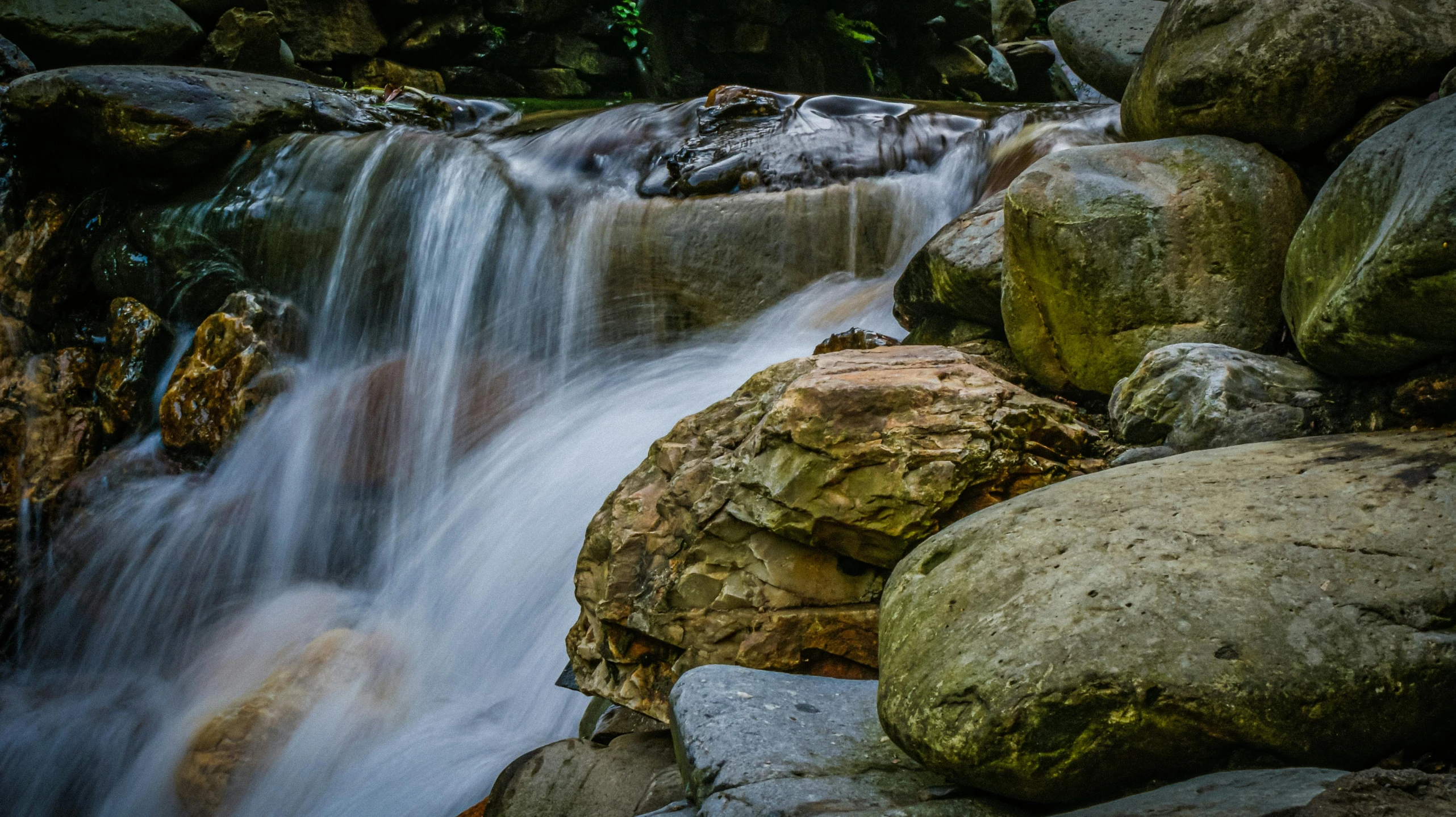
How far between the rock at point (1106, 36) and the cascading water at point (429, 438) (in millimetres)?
394

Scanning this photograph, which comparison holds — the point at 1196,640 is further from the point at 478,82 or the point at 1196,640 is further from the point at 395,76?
the point at 478,82

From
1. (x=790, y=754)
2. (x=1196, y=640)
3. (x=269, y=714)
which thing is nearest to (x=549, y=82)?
(x=269, y=714)

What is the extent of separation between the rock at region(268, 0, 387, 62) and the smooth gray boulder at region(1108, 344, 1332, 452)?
11.4 metres

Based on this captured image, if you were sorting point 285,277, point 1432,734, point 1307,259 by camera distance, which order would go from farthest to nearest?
1. point 285,277
2. point 1307,259
3. point 1432,734

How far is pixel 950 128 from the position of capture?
299 inches

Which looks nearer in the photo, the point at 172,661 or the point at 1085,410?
the point at 1085,410

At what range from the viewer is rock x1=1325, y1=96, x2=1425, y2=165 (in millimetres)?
3119

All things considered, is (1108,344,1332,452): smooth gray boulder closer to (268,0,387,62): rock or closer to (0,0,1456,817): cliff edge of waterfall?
(0,0,1456,817): cliff edge of waterfall

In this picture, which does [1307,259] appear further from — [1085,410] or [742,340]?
[742,340]

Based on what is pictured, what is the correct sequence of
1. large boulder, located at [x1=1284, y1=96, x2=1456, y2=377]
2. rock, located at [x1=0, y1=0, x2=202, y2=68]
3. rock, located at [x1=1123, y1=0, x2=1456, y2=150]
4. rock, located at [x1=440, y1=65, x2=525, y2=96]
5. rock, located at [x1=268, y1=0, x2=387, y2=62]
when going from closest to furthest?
large boulder, located at [x1=1284, y1=96, x2=1456, y2=377], rock, located at [x1=1123, y1=0, x2=1456, y2=150], rock, located at [x1=0, y1=0, x2=202, y2=68], rock, located at [x1=268, y1=0, x2=387, y2=62], rock, located at [x1=440, y1=65, x2=525, y2=96]

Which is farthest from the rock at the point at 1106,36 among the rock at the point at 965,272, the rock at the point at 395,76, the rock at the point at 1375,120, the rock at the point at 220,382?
the rock at the point at 395,76

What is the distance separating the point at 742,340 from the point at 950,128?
2885 mm

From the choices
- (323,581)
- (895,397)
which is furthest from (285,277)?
→ (895,397)

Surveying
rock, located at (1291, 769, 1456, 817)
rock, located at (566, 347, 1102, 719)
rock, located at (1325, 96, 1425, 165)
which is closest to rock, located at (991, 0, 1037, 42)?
rock, located at (1325, 96, 1425, 165)
